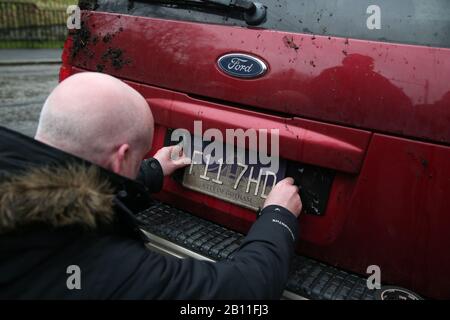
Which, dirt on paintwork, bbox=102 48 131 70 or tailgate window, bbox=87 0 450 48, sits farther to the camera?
dirt on paintwork, bbox=102 48 131 70

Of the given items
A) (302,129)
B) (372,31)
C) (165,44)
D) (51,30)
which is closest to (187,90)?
(165,44)

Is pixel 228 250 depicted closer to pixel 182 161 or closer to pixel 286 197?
pixel 286 197

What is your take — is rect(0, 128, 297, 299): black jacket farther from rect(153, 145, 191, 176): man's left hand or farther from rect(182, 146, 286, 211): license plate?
rect(153, 145, 191, 176): man's left hand

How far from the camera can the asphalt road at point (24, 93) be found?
6.37m

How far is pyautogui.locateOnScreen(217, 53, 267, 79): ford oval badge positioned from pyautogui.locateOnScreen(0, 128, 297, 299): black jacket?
2.58ft

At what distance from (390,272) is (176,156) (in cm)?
112

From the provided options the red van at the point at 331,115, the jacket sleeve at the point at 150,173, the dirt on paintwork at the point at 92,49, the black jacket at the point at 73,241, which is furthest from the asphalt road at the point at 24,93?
the black jacket at the point at 73,241

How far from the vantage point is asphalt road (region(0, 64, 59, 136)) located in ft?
20.9

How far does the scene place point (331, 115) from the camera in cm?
175

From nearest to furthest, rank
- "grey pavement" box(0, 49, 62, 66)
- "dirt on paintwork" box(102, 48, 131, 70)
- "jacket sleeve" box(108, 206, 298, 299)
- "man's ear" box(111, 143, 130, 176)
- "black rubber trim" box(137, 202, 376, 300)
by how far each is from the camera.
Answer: "jacket sleeve" box(108, 206, 298, 299) → "man's ear" box(111, 143, 130, 176) → "black rubber trim" box(137, 202, 376, 300) → "dirt on paintwork" box(102, 48, 131, 70) → "grey pavement" box(0, 49, 62, 66)

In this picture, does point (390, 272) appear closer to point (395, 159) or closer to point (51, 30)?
point (395, 159)

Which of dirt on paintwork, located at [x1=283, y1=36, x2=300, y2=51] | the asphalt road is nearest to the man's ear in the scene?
dirt on paintwork, located at [x1=283, y1=36, x2=300, y2=51]

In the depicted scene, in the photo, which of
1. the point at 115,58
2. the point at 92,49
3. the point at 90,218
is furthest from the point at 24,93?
the point at 90,218

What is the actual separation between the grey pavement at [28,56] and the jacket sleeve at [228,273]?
13881mm
